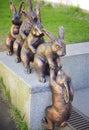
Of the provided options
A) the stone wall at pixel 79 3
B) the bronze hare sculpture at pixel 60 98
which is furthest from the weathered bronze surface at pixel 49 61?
the stone wall at pixel 79 3

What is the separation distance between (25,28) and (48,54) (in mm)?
556

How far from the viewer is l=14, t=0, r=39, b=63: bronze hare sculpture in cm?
329

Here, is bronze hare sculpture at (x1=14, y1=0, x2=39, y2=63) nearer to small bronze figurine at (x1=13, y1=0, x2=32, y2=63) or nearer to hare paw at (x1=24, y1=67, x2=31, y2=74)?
small bronze figurine at (x1=13, y1=0, x2=32, y2=63)

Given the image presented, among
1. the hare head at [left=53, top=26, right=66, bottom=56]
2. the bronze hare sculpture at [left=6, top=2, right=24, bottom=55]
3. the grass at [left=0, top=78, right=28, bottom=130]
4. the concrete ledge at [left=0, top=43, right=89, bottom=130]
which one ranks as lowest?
the grass at [left=0, top=78, right=28, bottom=130]

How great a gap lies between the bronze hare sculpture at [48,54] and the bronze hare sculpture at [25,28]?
1.00ft

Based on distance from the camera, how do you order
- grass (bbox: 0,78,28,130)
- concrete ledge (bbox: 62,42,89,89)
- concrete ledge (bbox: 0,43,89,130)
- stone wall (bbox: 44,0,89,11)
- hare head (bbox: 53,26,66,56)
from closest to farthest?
hare head (bbox: 53,26,66,56) → concrete ledge (bbox: 0,43,89,130) → grass (bbox: 0,78,28,130) → concrete ledge (bbox: 62,42,89,89) → stone wall (bbox: 44,0,89,11)

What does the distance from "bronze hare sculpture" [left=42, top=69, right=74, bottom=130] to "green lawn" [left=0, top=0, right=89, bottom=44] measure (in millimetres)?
2347

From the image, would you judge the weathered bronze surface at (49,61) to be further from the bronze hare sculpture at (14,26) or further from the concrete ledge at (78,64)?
the concrete ledge at (78,64)

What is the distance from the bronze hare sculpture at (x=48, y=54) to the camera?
2.89 metres

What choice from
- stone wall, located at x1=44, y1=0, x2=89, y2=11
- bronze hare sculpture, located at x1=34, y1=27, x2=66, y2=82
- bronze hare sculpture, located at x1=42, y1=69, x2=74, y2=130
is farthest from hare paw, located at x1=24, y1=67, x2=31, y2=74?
stone wall, located at x1=44, y1=0, x2=89, y2=11

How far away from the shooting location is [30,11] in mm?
3404

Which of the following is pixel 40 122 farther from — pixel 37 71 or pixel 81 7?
pixel 81 7

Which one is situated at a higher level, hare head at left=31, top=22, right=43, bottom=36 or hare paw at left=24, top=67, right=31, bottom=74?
hare head at left=31, top=22, right=43, bottom=36

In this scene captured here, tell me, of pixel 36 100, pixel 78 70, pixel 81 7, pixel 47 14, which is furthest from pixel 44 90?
pixel 81 7
